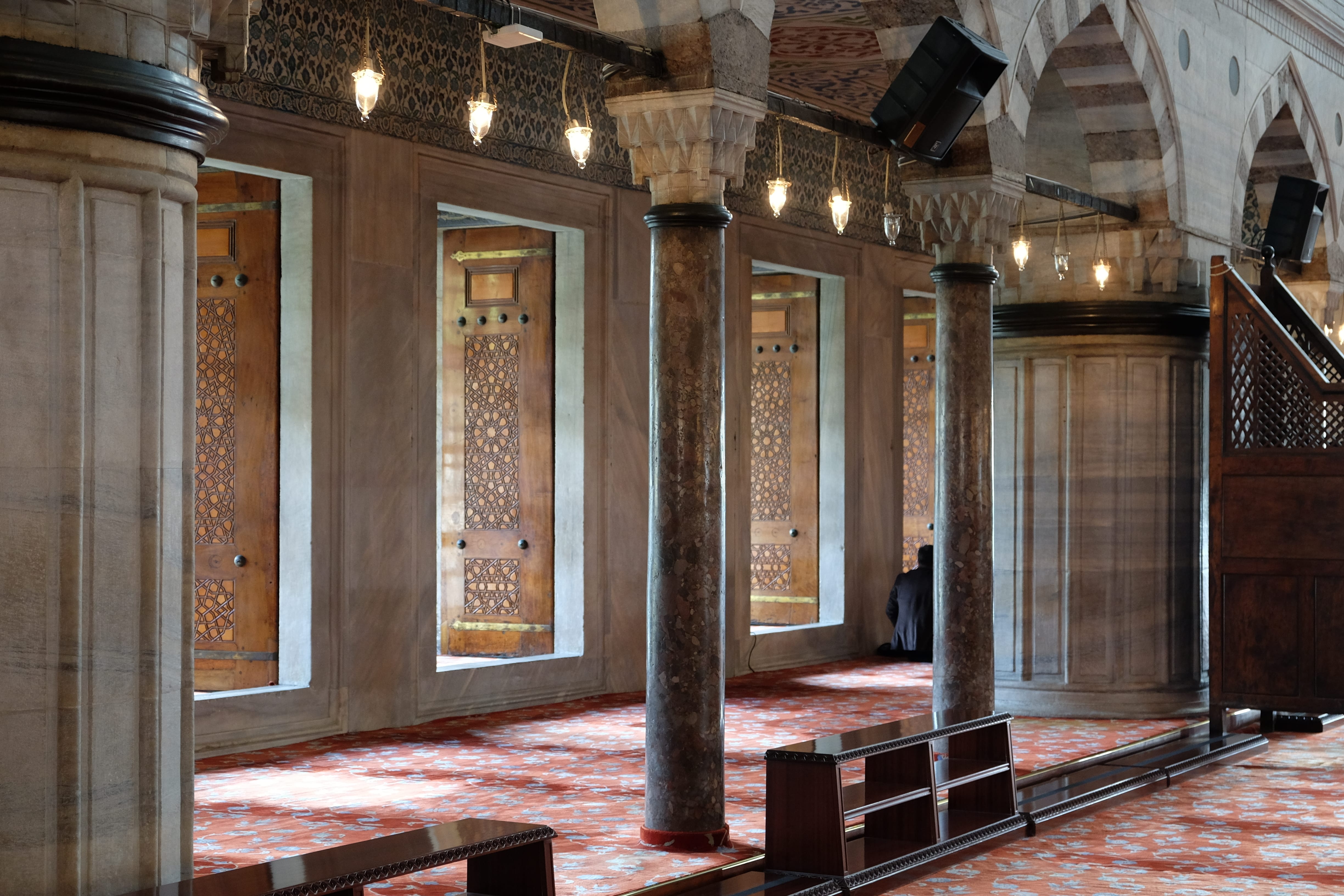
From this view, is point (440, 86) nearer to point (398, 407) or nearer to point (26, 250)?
point (398, 407)

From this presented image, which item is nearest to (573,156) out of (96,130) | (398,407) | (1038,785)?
(398,407)

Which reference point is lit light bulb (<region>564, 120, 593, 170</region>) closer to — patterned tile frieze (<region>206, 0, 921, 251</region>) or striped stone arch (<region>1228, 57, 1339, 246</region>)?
patterned tile frieze (<region>206, 0, 921, 251</region>)

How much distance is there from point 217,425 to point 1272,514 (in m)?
5.19

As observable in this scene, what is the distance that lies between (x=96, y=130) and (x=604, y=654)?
21.0 feet

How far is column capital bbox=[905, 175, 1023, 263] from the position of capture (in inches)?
286

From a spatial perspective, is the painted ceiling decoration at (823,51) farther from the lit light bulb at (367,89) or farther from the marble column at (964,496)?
the lit light bulb at (367,89)

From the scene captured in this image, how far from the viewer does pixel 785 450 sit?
38.7ft

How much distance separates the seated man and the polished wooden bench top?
15.8ft

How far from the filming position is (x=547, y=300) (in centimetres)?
948

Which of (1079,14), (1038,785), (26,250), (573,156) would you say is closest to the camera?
(26,250)

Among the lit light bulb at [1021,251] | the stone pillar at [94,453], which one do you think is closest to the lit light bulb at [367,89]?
the stone pillar at [94,453]

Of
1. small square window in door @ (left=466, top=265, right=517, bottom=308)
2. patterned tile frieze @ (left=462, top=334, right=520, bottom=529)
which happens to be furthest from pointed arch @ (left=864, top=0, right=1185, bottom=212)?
patterned tile frieze @ (left=462, top=334, right=520, bottom=529)

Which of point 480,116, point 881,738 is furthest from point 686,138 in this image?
point 881,738

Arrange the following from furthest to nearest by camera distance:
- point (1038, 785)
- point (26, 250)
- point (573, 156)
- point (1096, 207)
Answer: point (573, 156) → point (1096, 207) → point (1038, 785) → point (26, 250)
